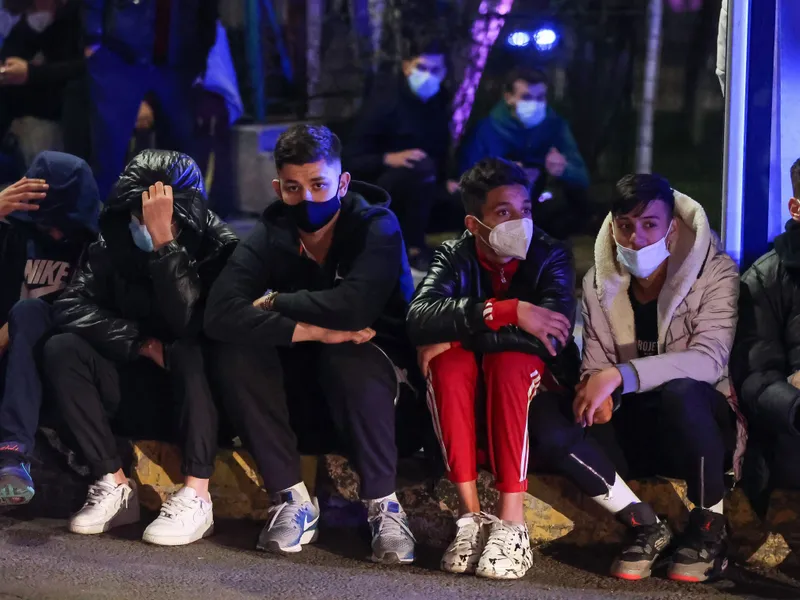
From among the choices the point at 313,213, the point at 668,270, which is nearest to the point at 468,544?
the point at 668,270

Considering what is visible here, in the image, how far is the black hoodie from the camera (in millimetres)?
2793

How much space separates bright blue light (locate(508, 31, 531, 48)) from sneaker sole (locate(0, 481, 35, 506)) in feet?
8.31

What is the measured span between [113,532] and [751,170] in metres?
2.29

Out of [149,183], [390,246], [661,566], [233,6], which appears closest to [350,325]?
[390,246]

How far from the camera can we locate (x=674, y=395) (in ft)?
8.34

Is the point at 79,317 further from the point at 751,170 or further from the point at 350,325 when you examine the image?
the point at 751,170

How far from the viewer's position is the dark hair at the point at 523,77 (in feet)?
13.3

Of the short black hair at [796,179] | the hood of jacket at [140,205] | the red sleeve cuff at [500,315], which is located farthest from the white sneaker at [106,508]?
the short black hair at [796,179]

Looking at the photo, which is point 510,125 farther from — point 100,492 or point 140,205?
point 100,492

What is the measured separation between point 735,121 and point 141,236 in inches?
75.3

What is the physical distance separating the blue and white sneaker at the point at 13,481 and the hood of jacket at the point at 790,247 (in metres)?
2.23

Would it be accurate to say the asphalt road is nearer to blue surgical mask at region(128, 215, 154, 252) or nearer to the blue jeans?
the blue jeans

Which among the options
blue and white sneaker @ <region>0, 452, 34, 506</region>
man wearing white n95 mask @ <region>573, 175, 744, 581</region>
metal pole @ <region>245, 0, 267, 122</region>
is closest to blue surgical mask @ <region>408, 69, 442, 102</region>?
metal pole @ <region>245, 0, 267, 122</region>

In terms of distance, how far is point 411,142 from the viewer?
14.1ft
